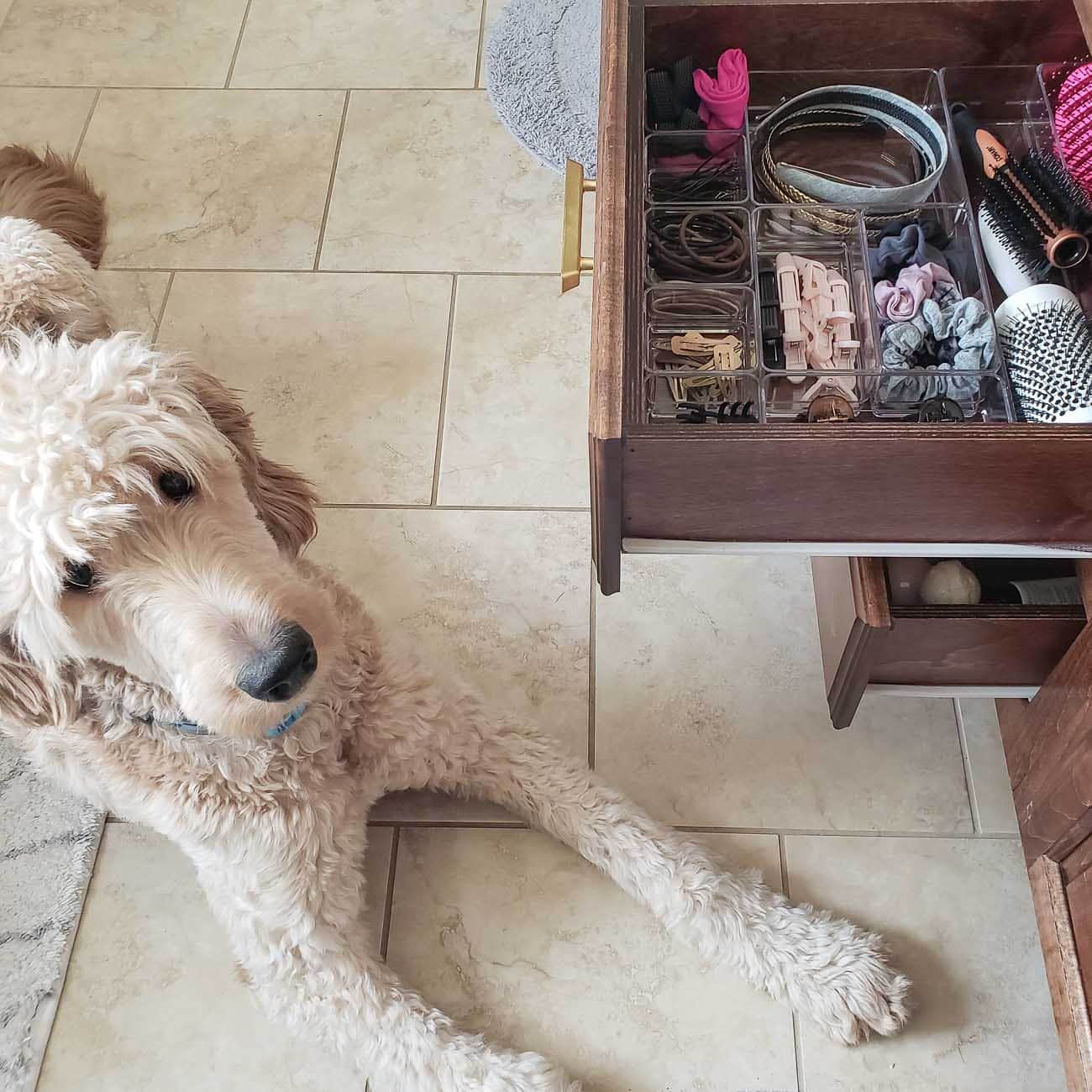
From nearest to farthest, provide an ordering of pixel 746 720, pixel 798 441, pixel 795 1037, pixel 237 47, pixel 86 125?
pixel 798 441 → pixel 795 1037 → pixel 746 720 → pixel 86 125 → pixel 237 47

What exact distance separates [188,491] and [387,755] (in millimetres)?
475

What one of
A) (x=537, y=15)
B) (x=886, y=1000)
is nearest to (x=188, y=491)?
(x=886, y=1000)

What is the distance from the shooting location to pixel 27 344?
1.02 m

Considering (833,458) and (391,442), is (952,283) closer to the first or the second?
(833,458)

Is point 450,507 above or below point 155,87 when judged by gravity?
below

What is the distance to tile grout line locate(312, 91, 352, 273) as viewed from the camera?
2066 mm

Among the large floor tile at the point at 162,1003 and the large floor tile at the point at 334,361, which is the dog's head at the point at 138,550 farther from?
the large floor tile at the point at 334,361

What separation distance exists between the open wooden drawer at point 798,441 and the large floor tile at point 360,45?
1.29 m

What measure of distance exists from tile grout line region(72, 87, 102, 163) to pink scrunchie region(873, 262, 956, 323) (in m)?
1.89

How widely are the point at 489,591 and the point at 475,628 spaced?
0.07 metres

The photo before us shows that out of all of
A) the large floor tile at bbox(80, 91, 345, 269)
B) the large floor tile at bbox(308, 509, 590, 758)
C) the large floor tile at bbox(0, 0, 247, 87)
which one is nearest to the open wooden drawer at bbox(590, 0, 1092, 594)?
the large floor tile at bbox(308, 509, 590, 758)

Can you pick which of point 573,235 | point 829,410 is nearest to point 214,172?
point 573,235

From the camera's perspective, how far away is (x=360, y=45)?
2.36 metres

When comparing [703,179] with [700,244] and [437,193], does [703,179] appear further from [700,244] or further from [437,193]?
[437,193]
